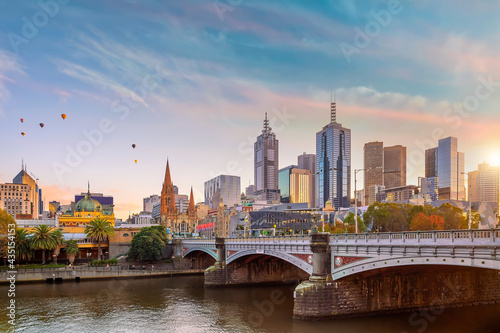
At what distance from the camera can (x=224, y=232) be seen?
196625mm

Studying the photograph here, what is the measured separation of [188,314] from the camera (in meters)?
54.2

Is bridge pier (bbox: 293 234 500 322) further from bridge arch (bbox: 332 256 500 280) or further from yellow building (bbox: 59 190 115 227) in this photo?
yellow building (bbox: 59 190 115 227)

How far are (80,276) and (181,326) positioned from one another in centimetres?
4638

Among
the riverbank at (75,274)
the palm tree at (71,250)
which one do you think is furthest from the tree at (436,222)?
the palm tree at (71,250)

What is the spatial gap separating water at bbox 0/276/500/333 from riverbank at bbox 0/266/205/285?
21.3 ft

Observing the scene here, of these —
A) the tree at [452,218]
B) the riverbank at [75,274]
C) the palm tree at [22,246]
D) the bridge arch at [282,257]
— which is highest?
the tree at [452,218]

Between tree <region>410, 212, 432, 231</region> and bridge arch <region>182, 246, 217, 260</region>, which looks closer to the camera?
bridge arch <region>182, 246, 217, 260</region>

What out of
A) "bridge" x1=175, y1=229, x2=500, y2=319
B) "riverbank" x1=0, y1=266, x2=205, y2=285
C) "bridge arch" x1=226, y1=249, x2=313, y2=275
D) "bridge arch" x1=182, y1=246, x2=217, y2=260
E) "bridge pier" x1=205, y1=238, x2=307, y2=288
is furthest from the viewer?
"bridge arch" x1=182, y1=246, x2=217, y2=260

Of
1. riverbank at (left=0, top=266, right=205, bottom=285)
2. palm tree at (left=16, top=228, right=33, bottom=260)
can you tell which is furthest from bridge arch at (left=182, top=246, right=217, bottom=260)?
palm tree at (left=16, top=228, right=33, bottom=260)

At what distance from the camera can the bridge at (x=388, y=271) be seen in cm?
3334

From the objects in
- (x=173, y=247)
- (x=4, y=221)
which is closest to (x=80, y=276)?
(x=4, y=221)

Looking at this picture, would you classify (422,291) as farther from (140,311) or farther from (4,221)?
(4,221)

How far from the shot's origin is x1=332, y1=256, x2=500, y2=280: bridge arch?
99.2ft

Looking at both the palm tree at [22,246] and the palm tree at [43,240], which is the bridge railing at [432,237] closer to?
the palm tree at [43,240]
